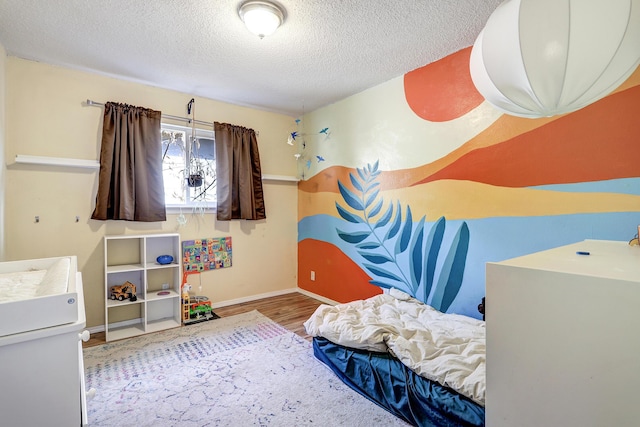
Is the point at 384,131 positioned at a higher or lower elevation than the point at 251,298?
higher

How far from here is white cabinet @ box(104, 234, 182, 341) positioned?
2.81m

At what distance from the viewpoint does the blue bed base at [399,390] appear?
1.47 metres

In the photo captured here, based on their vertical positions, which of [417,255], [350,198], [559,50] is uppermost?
[559,50]

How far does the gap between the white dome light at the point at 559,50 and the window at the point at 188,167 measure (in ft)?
9.88

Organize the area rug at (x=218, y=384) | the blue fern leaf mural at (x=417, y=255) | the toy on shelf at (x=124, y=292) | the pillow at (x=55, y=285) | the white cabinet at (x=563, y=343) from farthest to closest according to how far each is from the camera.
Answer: the toy on shelf at (x=124, y=292) < the blue fern leaf mural at (x=417, y=255) < the area rug at (x=218, y=384) < the pillow at (x=55, y=285) < the white cabinet at (x=563, y=343)

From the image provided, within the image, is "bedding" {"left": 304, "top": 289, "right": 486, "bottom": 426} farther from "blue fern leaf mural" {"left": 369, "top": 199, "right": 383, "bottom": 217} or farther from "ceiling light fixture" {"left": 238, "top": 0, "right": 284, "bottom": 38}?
"ceiling light fixture" {"left": 238, "top": 0, "right": 284, "bottom": 38}

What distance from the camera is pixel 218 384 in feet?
6.63

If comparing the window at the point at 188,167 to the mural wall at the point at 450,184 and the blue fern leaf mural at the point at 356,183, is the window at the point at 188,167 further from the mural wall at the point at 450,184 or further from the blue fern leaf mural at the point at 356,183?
the blue fern leaf mural at the point at 356,183

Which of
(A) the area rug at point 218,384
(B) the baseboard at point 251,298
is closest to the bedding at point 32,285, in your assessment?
(A) the area rug at point 218,384

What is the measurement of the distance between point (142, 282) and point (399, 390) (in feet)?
8.41

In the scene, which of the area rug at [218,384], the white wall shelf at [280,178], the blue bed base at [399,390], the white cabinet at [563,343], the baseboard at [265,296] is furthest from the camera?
the white wall shelf at [280,178]

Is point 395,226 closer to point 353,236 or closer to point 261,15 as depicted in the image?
point 353,236

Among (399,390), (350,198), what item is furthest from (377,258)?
(399,390)

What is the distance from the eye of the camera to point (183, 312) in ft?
10.1
